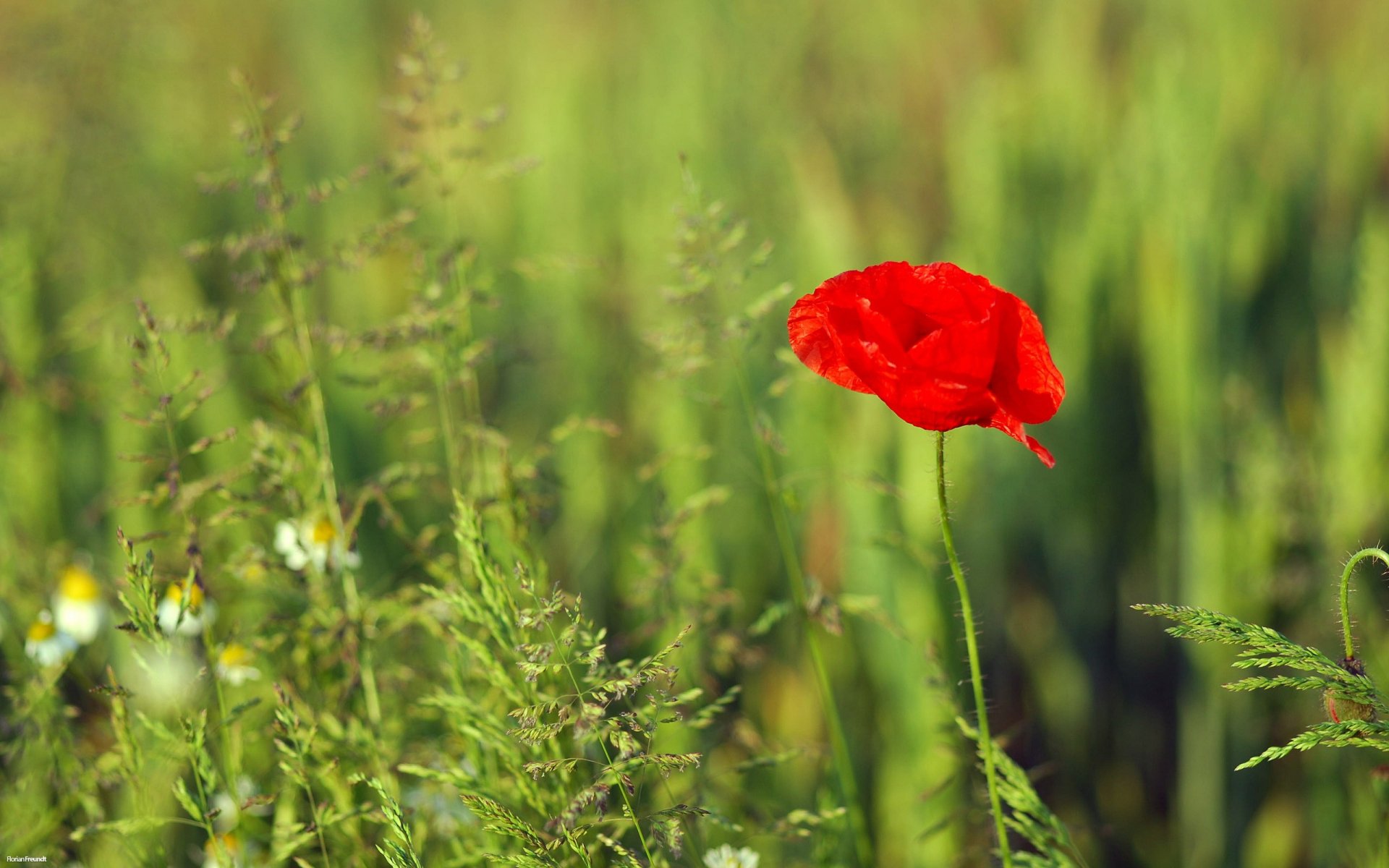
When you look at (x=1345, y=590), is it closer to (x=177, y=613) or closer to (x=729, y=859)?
(x=729, y=859)

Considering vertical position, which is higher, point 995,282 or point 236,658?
point 995,282

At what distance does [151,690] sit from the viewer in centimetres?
79

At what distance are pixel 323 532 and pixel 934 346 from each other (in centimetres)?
45

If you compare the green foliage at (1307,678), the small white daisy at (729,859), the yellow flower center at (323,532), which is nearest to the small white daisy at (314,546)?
the yellow flower center at (323,532)

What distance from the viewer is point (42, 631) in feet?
2.35

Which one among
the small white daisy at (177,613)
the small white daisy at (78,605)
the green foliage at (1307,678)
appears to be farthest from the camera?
the small white daisy at (78,605)

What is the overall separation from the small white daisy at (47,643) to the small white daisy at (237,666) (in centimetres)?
9

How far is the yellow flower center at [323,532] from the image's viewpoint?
2.27 ft

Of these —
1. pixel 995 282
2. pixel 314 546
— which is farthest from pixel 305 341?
pixel 995 282

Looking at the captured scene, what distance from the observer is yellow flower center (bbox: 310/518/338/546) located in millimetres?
690

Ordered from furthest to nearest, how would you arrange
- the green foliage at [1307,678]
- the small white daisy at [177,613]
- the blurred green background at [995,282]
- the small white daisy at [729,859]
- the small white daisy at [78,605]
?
the blurred green background at [995,282]
the small white daisy at [78,605]
the small white daisy at [177,613]
the small white daisy at [729,859]
the green foliage at [1307,678]

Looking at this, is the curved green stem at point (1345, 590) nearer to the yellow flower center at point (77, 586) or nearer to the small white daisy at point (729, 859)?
the small white daisy at point (729, 859)

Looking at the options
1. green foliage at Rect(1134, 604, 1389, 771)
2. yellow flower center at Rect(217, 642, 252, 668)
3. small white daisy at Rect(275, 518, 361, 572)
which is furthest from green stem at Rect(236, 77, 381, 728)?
green foliage at Rect(1134, 604, 1389, 771)

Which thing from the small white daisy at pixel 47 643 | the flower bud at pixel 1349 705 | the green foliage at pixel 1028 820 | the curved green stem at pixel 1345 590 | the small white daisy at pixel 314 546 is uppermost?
the curved green stem at pixel 1345 590
